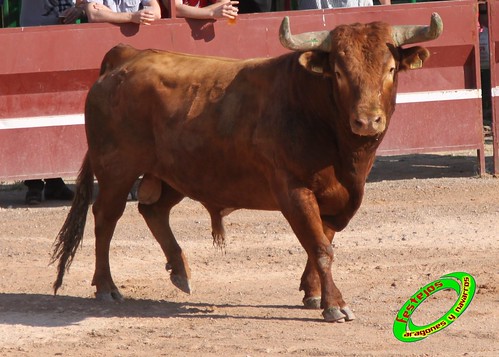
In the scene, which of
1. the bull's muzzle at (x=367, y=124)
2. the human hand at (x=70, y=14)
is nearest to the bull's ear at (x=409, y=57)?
the bull's muzzle at (x=367, y=124)

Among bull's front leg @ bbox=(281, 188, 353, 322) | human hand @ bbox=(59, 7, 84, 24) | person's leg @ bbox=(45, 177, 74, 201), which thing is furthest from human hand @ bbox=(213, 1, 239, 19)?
bull's front leg @ bbox=(281, 188, 353, 322)

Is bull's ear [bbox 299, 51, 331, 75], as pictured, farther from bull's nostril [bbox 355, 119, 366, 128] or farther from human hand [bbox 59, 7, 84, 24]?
human hand [bbox 59, 7, 84, 24]

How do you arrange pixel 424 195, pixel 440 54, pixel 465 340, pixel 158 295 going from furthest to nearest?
pixel 440 54
pixel 424 195
pixel 158 295
pixel 465 340

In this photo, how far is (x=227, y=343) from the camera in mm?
7277

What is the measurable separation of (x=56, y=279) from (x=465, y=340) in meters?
3.15

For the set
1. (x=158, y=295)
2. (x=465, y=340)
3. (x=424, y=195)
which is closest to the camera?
(x=465, y=340)

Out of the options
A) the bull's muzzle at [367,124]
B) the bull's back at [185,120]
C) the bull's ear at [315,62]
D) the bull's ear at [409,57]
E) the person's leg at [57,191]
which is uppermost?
the bull's ear at [315,62]

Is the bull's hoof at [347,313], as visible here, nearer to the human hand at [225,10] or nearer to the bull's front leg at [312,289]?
the bull's front leg at [312,289]

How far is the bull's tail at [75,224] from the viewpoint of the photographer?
882cm

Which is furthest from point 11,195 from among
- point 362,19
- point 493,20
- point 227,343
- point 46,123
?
point 227,343

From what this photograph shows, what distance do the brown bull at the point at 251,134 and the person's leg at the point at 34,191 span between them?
3494 mm

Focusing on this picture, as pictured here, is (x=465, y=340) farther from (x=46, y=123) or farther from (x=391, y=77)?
(x=46, y=123)

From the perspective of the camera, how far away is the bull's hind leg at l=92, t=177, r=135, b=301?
8641mm

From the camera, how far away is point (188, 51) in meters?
12.4
